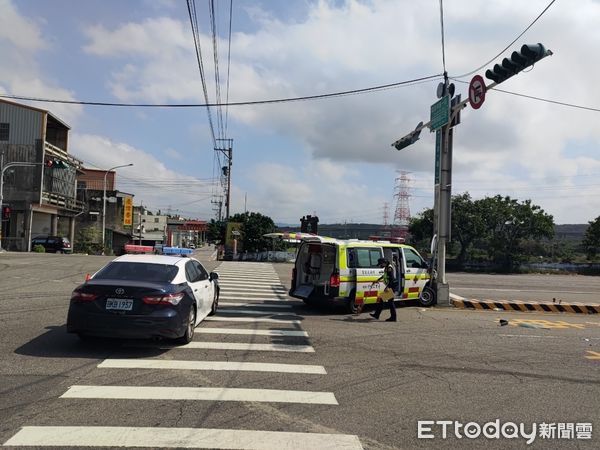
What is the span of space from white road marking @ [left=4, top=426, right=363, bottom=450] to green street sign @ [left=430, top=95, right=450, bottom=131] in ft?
40.4

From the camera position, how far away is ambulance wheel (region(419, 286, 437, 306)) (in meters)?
15.2

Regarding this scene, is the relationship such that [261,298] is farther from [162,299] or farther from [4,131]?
[4,131]

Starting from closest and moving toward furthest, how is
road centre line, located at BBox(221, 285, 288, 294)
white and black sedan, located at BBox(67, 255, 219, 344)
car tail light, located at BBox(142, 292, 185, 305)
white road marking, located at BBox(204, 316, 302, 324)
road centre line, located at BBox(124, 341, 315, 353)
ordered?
white and black sedan, located at BBox(67, 255, 219, 344), car tail light, located at BBox(142, 292, 185, 305), road centre line, located at BBox(124, 341, 315, 353), white road marking, located at BBox(204, 316, 302, 324), road centre line, located at BBox(221, 285, 288, 294)

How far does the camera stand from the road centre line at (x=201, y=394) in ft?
19.0

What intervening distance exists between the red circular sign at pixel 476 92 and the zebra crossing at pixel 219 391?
279 inches

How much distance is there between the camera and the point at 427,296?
15258 mm

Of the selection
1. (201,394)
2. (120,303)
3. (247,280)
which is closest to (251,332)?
(120,303)

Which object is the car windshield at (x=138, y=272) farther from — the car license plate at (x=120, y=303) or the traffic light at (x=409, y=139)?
the traffic light at (x=409, y=139)

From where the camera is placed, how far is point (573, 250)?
255 feet

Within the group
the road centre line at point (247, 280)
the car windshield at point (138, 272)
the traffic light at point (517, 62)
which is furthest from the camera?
the road centre line at point (247, 280)

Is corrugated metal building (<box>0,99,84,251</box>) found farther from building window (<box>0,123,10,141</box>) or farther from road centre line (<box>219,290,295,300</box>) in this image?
road centre line (<box>219,290,295,300</box>)

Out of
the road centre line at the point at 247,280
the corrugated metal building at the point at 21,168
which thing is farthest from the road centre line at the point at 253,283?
the corrugated metal building at the point at 21,168

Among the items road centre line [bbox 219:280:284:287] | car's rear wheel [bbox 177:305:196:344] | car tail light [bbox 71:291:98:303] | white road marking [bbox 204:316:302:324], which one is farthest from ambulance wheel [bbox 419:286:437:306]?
car tail light [bbox 71:291:98:303]

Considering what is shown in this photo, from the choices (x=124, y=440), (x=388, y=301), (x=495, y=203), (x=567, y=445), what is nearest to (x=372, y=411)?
(x=567, y=445)
